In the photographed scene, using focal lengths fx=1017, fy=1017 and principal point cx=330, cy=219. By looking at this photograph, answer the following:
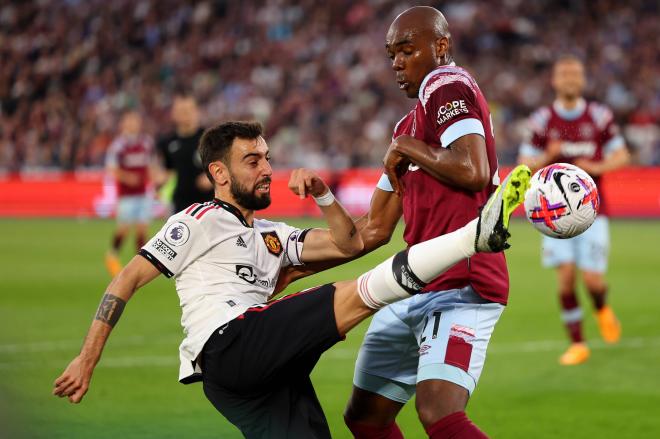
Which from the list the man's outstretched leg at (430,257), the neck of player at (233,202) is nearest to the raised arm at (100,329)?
the neck of player at (233,202)

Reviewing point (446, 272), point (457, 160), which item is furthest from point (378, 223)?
point (457, 160)

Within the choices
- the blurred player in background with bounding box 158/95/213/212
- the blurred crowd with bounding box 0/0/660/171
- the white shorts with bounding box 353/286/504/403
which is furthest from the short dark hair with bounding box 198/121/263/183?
the blurred crowd with bounding box 0/0/660/171

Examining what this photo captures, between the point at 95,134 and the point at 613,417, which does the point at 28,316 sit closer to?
the point at 613,417

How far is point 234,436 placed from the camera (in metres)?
6.86

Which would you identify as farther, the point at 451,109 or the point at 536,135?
the point at 536,135

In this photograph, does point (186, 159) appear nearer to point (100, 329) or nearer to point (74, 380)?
point (100, 329)

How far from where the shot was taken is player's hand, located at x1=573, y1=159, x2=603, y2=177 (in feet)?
31.0

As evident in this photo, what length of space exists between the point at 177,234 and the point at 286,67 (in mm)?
25323

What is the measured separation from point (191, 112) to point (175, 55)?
19.8 meters

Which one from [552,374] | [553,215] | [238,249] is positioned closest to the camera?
[553,215]

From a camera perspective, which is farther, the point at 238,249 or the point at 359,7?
the point at 359,7

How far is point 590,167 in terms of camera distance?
9.45m

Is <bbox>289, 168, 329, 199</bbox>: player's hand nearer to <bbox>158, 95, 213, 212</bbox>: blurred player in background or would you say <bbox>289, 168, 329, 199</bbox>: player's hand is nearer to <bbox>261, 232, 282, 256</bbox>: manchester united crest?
<bbox>261, 232, 282, 256</bbox>: manchester united crest

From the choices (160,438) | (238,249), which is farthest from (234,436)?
(238,249)
